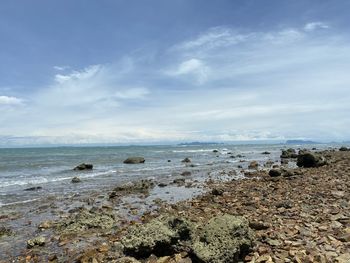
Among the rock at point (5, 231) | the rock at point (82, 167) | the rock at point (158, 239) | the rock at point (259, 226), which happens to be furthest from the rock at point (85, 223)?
the rock at point (82, 167)

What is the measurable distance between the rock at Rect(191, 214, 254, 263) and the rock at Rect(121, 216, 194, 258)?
43 centimetres

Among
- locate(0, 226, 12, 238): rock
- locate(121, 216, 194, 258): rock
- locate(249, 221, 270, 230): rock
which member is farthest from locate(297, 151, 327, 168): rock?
locate(0, 226, 12, 238): rock

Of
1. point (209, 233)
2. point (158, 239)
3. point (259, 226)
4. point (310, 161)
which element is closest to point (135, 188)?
point (259, 226)

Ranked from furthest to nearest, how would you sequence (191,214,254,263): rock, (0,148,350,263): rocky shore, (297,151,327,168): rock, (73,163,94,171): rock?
(73,163,94,171): rock, (297,151,327,168): rock, (0,148,350,263): rocky shore, (191,214,254,263): rock

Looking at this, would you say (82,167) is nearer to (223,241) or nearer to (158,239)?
(158,239)

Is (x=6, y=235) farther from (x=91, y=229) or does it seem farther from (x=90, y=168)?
(x=90, y=168)

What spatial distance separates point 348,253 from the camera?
7750 millimetres

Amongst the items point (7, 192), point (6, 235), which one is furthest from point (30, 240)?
point (7, 192)

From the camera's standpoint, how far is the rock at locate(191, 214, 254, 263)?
7.55 meters

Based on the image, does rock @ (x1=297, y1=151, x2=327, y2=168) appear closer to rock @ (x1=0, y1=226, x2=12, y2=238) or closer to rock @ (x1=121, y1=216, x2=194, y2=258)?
rock @ (x1=121, y1=216, x2=194, y2=258)

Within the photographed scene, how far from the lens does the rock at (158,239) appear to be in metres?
8.45

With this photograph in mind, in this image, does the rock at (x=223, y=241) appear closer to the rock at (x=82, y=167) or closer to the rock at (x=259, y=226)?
the rock at (x=259, y=226)

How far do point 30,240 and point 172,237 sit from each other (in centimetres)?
457

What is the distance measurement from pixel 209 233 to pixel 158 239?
1287mm
